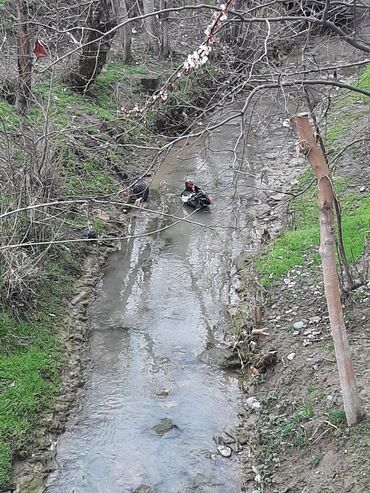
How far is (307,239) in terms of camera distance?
25.6 feet

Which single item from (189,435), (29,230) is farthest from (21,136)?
(189,435)

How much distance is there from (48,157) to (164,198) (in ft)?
10.2

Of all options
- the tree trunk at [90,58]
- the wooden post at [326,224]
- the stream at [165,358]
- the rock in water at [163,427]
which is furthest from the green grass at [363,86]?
the wooden post at [326,224]

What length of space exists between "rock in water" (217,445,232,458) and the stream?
5 centimetres

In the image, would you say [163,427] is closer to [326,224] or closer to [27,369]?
[27,369]

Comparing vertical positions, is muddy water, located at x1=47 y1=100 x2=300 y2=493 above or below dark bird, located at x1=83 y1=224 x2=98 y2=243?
below

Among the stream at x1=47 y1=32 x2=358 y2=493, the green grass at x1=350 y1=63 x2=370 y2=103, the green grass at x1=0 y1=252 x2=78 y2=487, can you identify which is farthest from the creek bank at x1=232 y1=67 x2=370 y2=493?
the green grass at x1=350 y1=63 x2=370 y2=103

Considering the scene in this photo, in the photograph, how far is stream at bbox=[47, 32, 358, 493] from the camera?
5191mm

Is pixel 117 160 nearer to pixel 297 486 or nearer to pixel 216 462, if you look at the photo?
pixel 216 462

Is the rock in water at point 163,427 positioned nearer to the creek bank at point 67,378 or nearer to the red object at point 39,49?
the creek bank at point 67,378

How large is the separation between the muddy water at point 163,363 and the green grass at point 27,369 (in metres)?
0.36

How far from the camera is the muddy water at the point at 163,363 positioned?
5.20m

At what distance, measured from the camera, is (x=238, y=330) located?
6914 mm

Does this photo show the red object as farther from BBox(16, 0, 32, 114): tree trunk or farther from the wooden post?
the wooden post
